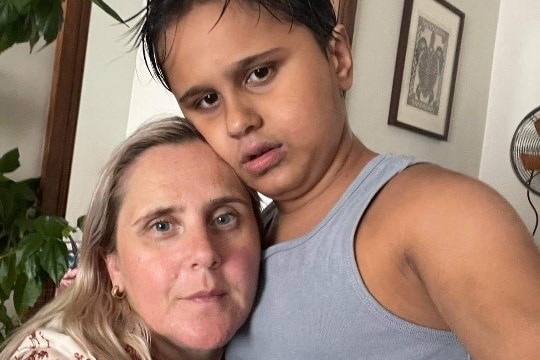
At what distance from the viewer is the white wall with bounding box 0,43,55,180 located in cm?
183

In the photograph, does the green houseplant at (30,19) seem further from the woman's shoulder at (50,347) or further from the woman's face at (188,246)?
the woman's shoulder at (50,347)

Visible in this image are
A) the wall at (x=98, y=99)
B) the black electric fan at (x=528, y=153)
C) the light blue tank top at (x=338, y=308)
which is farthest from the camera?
the black electric fan at (x=528, y=153)

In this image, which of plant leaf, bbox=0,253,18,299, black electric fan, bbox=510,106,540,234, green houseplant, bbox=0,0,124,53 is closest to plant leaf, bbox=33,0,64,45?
green houseplant, bbox=0,0,124,53

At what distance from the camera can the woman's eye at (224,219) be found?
89cm

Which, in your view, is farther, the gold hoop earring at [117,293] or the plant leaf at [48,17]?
the plant leaf at [48,17]

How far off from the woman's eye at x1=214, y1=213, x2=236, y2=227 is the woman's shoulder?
240 millimetres

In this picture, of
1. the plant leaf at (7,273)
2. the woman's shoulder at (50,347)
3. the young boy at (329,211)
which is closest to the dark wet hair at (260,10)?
the young boy at (329,211)

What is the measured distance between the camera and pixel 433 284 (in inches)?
22.6

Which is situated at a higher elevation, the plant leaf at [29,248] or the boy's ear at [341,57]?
the boy's ear at [341,57]

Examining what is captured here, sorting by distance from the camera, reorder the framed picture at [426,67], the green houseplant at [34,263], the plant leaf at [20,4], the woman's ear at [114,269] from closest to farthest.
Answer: the woman's ear at [114,269], the plant leaf at [20,4], the green houseplant at [34,263], the framed picture at [426,67]

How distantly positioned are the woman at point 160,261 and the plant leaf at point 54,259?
0.32 m

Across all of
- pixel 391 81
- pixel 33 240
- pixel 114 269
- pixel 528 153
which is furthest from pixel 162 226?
pixel 528 153

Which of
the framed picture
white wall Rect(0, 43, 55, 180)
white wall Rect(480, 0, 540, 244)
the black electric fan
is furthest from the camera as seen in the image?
white wall Rect(480, 0, 540, 244)

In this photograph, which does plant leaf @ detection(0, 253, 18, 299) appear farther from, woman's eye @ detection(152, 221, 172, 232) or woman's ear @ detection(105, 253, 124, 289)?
woman's eye @ detection(152, 221, 172, 232)
